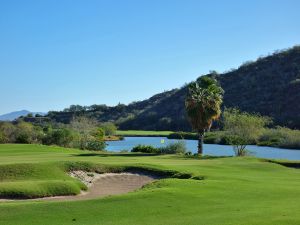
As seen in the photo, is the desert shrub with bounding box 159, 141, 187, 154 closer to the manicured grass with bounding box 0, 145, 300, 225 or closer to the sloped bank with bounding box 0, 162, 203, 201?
the sloped bank with bounding box 0, 162, 203, 201

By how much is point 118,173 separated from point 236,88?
113092mm

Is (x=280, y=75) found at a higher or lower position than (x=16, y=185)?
higher

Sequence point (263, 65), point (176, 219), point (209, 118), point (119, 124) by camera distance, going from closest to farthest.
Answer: point (176, 219) < point (209, 118) < point (263, 65) < point (119, 124)

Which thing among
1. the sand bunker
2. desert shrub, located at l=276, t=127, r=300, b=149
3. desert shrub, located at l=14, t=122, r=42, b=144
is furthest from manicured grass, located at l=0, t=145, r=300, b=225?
desert shrub, located at l=276, t=127, r=300, b=149

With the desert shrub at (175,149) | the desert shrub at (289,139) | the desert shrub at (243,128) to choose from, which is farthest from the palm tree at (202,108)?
the desert shrub at (289,139)

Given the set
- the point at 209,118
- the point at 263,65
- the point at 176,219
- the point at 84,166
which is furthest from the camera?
the point at 263,65

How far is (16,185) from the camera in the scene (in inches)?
1063

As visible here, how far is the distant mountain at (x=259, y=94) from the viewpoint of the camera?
12056 centimetres

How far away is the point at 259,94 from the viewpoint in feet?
431

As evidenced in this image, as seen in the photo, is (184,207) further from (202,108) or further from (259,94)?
(259,94)

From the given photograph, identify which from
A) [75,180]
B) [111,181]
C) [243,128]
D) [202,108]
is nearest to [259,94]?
[243,128]

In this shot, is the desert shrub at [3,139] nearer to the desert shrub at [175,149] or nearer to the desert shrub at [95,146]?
the desert shrub at [95,146]

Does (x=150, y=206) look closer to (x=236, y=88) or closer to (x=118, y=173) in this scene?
(x=118, y=173)

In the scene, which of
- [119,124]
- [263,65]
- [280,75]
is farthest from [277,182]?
[119,124]
